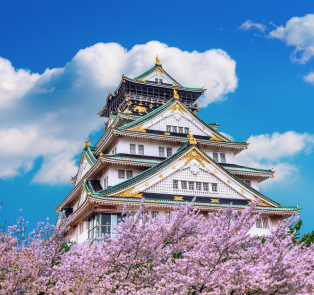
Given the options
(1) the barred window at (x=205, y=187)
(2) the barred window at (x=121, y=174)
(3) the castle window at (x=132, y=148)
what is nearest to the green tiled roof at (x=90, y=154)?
(3) the castle window at (x=132, y=148)

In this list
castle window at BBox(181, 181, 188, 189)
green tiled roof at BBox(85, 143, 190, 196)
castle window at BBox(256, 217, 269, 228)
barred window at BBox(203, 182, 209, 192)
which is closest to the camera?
green tiled roof at BBox(85, 143, 190, 196)

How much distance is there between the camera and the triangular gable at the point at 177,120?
35250 millimetres

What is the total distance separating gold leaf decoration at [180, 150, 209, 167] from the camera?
2903cm

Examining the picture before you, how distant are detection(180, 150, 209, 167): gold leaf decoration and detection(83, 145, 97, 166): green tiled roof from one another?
9.75 meters

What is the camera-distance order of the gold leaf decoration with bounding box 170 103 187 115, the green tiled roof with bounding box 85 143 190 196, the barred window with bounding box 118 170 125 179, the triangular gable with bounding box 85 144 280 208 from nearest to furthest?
the green tiled roof with bounding box 85 143 190 196 → the triangular gable with bounding box 85 144 280 208 → the barred window with bounding box 118 170 125 179 → the gold leaf decoration with bounding box 170 103 187 115

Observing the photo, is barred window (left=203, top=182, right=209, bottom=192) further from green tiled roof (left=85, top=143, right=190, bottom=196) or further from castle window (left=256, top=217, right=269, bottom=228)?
castle window (left=256, top=217, right=269, bottom=228)

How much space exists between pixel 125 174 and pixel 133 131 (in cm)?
443

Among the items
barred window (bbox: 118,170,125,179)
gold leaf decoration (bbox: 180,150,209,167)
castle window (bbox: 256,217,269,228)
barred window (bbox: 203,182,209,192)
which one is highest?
gold leaf decoration (bbox: 180,150,209,167)

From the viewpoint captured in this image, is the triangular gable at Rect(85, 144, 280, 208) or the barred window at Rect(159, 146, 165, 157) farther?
the barred window at Rect(159, 146, 165, 157)

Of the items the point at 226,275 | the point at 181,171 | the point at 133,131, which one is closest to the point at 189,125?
the point at 133,131

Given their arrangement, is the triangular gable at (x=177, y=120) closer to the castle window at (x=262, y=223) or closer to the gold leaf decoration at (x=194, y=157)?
the gold leaf decoration at (x=194, y=157)

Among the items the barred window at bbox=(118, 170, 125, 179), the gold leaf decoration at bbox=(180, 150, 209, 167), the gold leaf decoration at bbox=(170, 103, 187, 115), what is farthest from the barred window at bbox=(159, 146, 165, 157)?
the gold leaf decoration at bbox=(180, 150, 209, 167)

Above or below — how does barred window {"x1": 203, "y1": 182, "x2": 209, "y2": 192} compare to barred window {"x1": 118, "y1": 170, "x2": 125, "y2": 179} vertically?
below

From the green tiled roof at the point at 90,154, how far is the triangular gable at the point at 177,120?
6.56 metres
